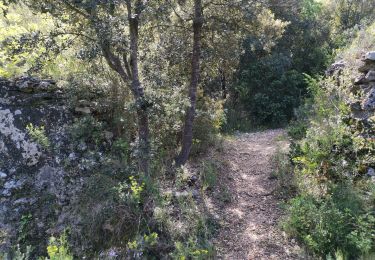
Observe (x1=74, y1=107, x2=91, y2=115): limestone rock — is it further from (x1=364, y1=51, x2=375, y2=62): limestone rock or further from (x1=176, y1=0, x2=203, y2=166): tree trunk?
(x1=364, y1=51, x2=375, y2=62): limestone rock

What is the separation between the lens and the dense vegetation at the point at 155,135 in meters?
4.50

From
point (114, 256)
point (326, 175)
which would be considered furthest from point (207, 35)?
point (114, 256)

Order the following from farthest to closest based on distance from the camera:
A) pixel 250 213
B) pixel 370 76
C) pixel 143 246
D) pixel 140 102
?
pixel 370 76, pixel 250 213, pixel 140 102, pixel 143 246

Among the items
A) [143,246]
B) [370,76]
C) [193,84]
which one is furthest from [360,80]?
[143,246]

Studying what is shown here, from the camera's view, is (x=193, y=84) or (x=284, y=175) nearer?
(x=284, y=175)

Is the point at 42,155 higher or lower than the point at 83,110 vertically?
lower

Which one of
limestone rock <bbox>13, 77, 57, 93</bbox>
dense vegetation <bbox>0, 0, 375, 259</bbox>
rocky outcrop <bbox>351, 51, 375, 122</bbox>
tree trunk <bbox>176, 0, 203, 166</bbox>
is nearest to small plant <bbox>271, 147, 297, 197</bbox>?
dense vegetation <bbox>0, 0, 375, 259</bbox>

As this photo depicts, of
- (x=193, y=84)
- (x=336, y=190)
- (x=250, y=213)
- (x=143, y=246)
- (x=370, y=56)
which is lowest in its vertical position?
(x=250, y=213)

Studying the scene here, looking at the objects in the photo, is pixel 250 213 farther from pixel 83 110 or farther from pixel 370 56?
pixel 370 56

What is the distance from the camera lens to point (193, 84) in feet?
21.1

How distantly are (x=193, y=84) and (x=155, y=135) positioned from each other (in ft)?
4.04

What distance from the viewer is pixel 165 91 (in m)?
6.07

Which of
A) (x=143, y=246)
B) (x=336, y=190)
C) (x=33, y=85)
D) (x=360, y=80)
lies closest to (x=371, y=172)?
(x=336, y=190)

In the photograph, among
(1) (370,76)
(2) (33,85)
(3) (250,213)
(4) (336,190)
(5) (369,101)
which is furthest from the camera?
(1) (370,76)
